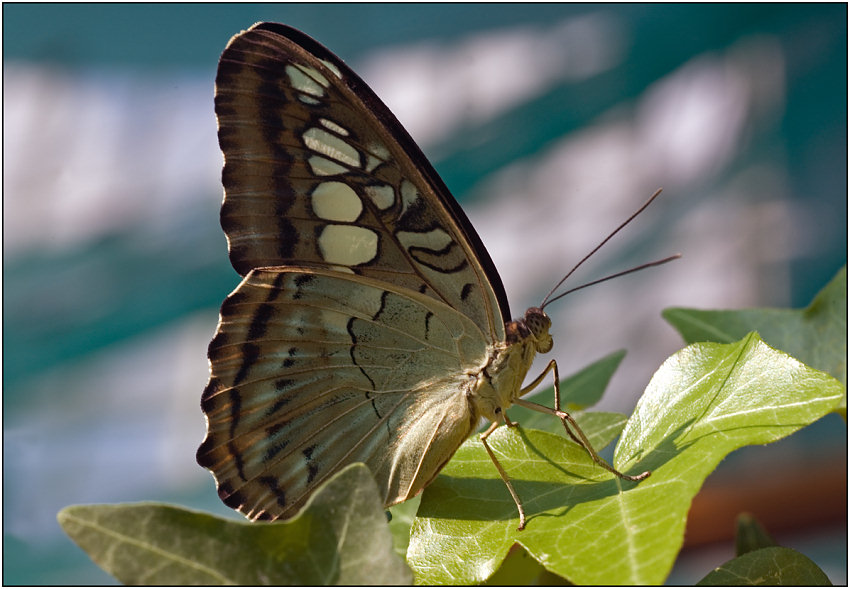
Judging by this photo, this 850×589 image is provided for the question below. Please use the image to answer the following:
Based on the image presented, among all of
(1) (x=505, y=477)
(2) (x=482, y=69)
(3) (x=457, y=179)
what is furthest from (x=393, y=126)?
(2) (x=482, y=69)

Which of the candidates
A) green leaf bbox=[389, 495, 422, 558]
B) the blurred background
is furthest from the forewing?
the blurred background

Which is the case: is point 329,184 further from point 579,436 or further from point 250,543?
point 250,543

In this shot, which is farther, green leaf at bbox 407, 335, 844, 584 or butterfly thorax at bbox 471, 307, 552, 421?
butterfly thorax at bbox 471, 307, 552, 421

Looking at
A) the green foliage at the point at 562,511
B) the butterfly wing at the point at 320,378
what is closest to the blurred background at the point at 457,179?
the butterfly wing at the point at 320,378

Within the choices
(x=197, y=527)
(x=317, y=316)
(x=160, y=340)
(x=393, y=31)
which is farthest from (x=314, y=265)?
(x=393, y=31)

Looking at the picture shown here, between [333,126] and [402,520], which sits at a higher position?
[333,126]

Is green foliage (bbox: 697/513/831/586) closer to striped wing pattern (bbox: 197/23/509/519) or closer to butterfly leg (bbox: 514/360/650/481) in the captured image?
butterfly leg (bbox: 514/360/650/481)
